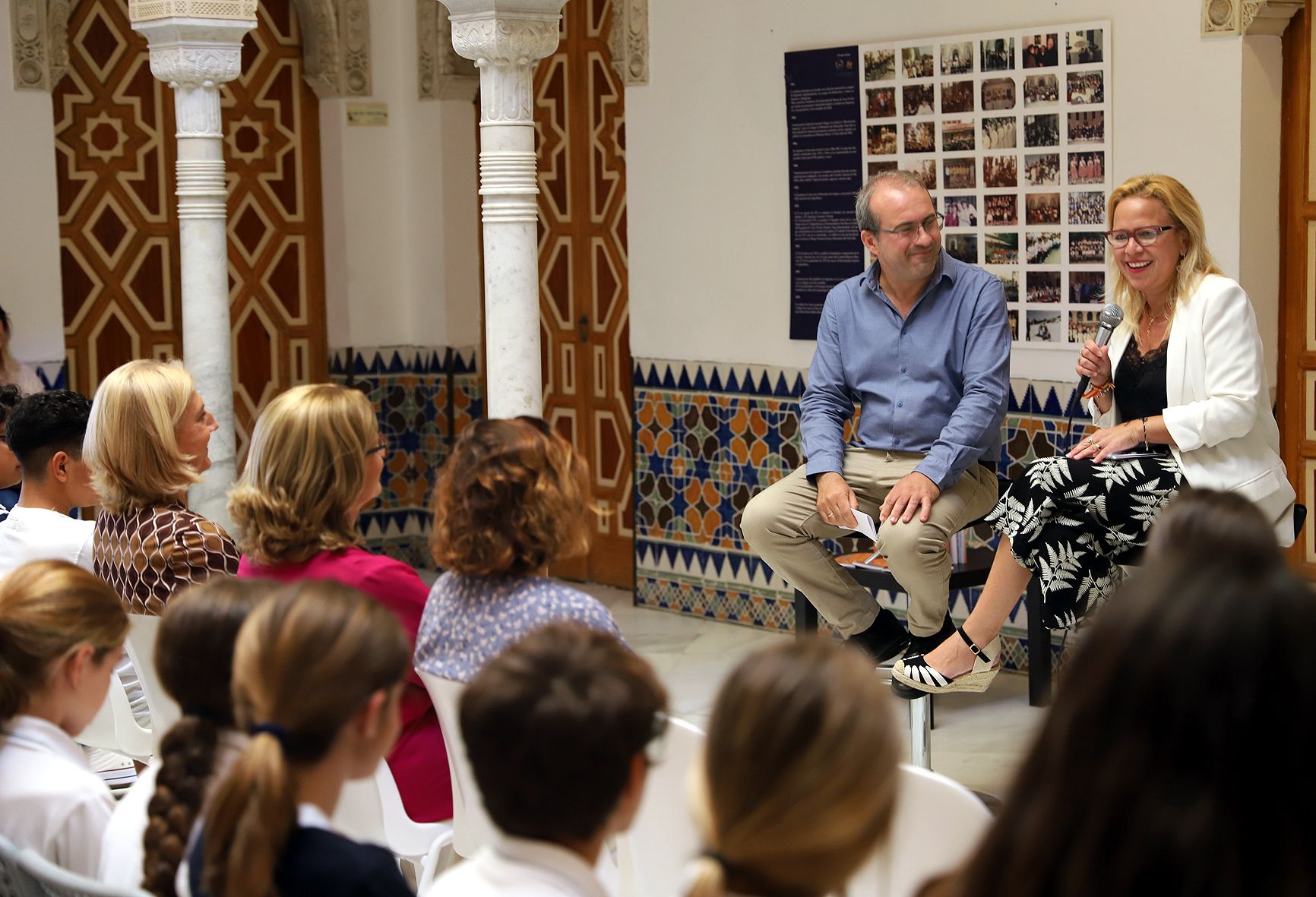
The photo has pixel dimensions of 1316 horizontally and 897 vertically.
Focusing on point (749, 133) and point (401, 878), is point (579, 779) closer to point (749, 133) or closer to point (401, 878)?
point (401, 878)

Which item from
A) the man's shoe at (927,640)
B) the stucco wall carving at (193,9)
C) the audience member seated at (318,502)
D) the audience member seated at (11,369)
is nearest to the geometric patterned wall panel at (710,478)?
the man's shoe at (927,640)

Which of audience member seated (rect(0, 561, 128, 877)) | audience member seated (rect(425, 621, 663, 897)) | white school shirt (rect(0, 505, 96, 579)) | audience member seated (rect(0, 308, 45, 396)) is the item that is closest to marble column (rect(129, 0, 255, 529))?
audience member seated (rect(0, 308, 45, 396))

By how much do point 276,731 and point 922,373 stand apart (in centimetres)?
300

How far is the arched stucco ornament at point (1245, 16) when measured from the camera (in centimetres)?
525

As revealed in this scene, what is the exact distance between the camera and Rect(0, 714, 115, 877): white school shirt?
7.83 feet

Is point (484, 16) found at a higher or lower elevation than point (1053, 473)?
higher

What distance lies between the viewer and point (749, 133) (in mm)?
6855

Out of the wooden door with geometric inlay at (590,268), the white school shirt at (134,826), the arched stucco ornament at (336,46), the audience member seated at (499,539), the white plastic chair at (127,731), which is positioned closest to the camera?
the white school shirt at (134,826)

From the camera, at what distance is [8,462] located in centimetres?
496

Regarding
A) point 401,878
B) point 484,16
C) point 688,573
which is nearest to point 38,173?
point 484,16

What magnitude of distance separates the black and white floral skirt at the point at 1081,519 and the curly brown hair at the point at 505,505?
171 centimetres

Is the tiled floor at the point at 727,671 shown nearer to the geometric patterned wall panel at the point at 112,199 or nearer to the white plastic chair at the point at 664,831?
the white plastic chair at the point at 664,831

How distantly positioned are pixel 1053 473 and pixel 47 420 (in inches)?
99.9

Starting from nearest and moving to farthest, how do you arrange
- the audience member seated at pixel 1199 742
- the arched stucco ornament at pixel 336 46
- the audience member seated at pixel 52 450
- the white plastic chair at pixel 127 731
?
the audience member seated at pixel 1199 742, the white plastic chair at pixel 127 731, the audience member seated at pixel 52 450, the arched stucco ornament at pixel 336 46
